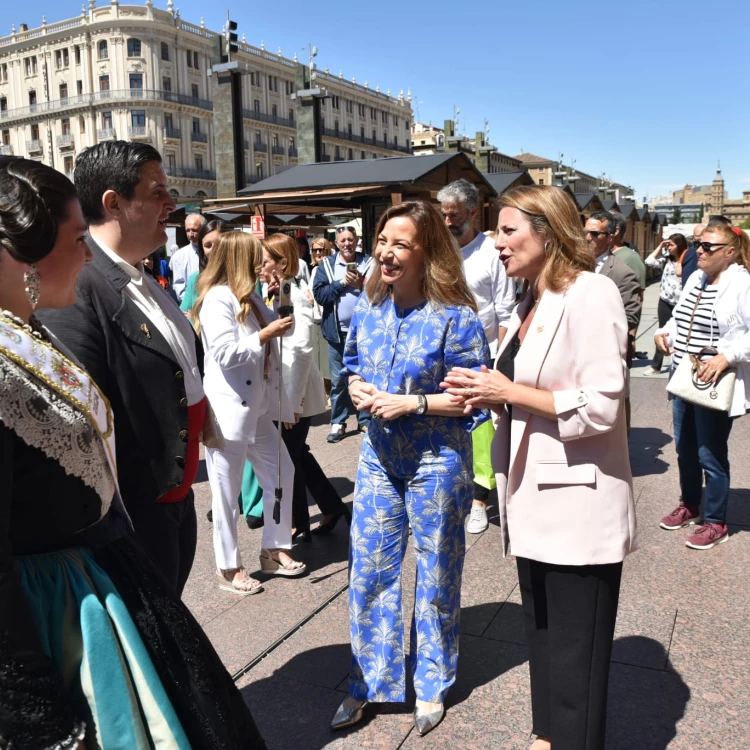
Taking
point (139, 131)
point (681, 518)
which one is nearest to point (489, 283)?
point (681, 518)

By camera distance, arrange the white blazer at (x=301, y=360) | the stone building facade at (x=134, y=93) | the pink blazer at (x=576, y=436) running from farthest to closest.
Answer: the stone building facade at (x=134, y=93), the white blazer at (x=301, y=360), the pink blazer at (x=576, y=436)

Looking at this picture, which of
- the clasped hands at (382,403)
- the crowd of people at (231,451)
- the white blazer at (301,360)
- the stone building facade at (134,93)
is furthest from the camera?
the stone building facade at (134,93)

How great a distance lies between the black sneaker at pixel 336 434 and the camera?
24.9ft

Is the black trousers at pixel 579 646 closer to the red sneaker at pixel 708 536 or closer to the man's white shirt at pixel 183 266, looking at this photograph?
the red sneaker at pixel 708 536

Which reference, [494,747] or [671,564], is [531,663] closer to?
[494,747]

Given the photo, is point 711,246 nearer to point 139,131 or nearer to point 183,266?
point 183,266

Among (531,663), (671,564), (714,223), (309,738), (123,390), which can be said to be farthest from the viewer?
(714,223)

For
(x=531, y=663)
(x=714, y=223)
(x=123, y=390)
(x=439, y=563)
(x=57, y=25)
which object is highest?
(x=57, y=25)

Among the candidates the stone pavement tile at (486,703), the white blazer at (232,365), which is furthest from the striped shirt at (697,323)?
the white blazer at (232,365)

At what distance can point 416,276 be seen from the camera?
298 centimetres

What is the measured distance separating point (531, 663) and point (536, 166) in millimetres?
108848

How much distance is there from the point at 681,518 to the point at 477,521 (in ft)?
4.37

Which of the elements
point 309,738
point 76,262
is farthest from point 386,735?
point 76,262

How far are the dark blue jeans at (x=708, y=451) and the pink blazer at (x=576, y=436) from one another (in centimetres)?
253
